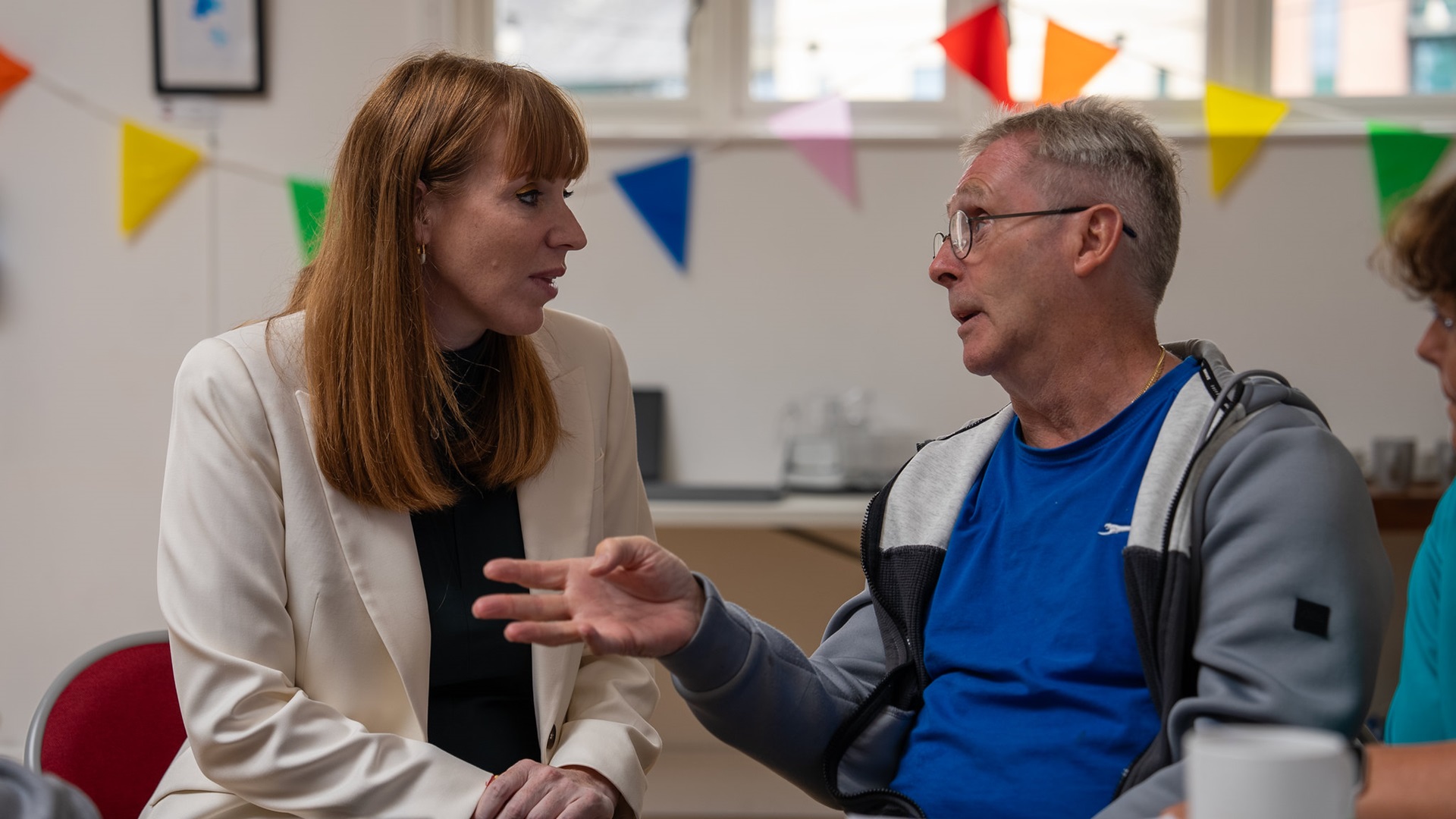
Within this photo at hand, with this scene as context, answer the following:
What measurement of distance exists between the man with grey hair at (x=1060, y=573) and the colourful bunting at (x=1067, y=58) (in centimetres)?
184

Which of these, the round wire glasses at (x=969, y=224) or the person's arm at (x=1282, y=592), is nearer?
the person's arm at (x=1282, y=592)

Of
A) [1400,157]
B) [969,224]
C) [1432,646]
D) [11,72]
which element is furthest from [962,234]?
[11,72]

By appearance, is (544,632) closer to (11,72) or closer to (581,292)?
(581,292)

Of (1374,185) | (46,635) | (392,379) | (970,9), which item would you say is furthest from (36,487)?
(1374,185)

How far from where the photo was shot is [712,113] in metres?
3.29

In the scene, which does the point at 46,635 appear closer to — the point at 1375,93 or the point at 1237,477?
the point at 1237,477

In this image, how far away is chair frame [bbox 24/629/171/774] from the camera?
1425 millimetres

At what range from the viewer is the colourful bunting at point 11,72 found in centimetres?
322

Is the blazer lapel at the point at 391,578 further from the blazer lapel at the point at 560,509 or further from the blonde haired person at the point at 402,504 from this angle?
the blazer lapel at the point at 560,509

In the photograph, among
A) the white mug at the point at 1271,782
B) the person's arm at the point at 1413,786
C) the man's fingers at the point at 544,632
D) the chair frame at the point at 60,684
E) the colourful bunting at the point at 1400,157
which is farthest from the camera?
the colourful bunting at the point at 1400,157

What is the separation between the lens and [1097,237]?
1.40 meters

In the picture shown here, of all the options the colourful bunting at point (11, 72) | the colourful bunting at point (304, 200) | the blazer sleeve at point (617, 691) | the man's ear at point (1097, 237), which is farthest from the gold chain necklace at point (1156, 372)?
the colourful bunting at point (11, 72)

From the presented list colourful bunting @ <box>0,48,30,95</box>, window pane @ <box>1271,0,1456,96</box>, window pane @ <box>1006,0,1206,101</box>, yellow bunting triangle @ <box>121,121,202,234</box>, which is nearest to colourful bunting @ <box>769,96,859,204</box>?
window pane @ <box>1006,0,1206,101</box>

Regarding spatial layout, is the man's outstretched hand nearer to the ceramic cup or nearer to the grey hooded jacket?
the grey hooded jacket
